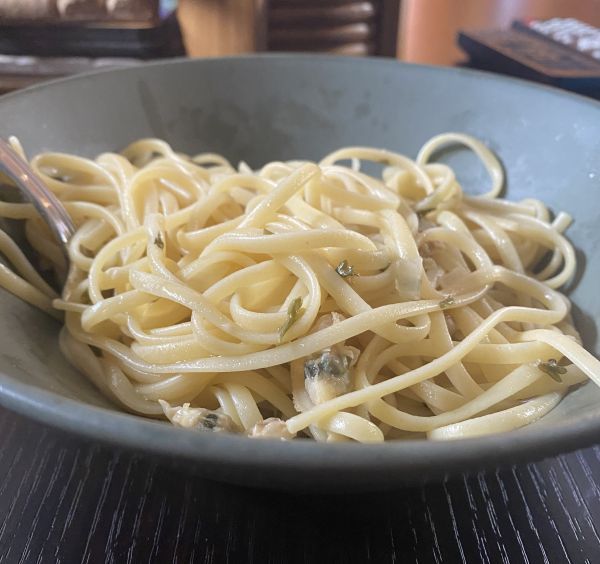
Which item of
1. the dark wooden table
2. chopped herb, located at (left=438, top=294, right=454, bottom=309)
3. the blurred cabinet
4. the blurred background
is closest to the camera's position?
the dark wooden table

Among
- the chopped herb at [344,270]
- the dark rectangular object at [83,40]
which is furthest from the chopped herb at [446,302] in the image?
the dark rectangular object at [83,40]

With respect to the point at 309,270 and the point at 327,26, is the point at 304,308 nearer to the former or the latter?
the point at 309,270

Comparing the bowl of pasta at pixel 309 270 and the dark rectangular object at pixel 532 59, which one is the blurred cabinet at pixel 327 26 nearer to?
the dark rectangular object at pixel 532 59

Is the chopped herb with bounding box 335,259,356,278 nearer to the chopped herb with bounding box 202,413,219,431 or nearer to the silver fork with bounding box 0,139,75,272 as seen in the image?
the chopped herb with bounding box 202,413,219,431

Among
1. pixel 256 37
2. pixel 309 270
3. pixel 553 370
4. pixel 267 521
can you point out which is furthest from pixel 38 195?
pixel 256 37

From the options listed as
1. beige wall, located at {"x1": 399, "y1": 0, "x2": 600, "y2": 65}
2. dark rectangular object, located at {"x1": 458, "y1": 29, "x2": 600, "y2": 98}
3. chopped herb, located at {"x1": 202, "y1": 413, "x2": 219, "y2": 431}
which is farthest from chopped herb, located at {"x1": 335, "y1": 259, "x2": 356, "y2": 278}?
beige wall, located at {"x1": 399, "y1": 0, "x2": 600, "y2": 65}

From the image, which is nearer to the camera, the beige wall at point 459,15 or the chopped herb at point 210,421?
the chopped herb at point 210,421

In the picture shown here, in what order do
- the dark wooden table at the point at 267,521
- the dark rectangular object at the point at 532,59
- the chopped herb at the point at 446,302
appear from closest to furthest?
the dark wooden table at the point at 267,521
the chopped herb at the point at 446,302
the dark rectangular object at the point at 532,59
